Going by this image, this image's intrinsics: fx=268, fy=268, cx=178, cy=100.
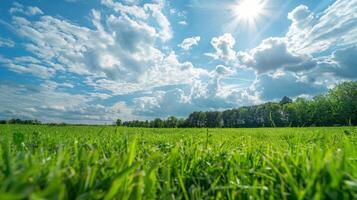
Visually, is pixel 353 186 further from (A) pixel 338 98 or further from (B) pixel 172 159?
(A) pixel 338 98

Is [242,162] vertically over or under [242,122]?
under

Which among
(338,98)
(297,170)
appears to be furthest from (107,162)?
(338,98)

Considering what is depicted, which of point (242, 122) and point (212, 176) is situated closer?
point (212, 176)

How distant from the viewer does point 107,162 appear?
167 cm

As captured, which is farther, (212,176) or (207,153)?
(207,153)

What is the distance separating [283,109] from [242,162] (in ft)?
372

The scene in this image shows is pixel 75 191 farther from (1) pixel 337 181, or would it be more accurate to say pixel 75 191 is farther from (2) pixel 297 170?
(2) pixel 297 170

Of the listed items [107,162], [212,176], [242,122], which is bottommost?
[212,176]

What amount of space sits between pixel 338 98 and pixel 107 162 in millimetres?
108471

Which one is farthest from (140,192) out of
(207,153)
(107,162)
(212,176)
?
(207,153)

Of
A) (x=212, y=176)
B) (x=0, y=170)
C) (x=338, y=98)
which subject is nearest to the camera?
(x=0, y=170)

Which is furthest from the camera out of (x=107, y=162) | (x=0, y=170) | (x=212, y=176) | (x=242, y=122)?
(x=242, y=122)

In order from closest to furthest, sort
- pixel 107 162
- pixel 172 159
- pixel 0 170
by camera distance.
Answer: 1. pixel 0 170
2. pixel 107 162
3. pixel 172 159

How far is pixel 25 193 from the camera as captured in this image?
791 mm
